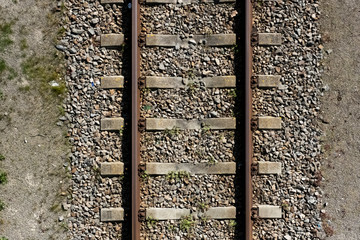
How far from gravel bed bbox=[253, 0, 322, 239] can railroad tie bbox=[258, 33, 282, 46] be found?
9 cm

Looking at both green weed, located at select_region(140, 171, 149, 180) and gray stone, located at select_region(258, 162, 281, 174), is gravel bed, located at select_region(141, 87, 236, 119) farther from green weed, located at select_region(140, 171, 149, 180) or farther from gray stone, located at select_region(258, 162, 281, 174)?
gray stone, located at select_region(258, 162, 281, 174)

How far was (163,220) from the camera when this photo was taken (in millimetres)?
5000

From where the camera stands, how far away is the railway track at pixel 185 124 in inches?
196

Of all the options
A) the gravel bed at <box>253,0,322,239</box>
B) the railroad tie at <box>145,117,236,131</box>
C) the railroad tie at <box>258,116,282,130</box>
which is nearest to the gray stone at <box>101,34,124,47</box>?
the railroad tie at <box>145,117,236,131</box>

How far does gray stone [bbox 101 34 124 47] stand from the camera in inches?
197

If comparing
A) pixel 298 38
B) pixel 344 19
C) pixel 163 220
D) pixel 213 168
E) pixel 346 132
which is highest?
pixel 344 19

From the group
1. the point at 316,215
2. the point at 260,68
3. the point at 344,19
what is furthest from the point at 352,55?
the point at 316,215

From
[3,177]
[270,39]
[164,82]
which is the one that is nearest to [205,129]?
[164,82]

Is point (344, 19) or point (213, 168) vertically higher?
point (344, 19)

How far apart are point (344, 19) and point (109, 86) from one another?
4.73 m

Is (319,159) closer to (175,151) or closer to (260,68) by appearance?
(260,68)

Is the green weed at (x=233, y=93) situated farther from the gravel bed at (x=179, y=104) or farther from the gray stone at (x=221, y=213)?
the gray stone at (x=221, y=213)

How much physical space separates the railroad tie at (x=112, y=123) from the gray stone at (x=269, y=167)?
2726mm

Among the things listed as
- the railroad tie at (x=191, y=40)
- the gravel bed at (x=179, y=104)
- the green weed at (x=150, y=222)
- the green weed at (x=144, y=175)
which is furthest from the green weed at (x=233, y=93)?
the green weed at (x=150, y=222)
